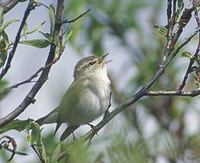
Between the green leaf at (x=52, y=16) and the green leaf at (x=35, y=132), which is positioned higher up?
the green leaf at (x=52, y=16)

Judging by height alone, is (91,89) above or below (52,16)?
below

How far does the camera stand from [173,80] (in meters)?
5.30

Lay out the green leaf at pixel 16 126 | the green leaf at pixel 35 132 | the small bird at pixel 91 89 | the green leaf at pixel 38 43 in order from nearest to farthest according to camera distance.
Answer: the green leaf at pixel 35 132, the green leaf at pixel 16 126, the green leaf at pixel 38 43, the small bird at pixel 91 89

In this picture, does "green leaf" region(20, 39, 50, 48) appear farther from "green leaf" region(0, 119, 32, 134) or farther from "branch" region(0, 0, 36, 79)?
"green leaf" region(0, 119, 32, 134)

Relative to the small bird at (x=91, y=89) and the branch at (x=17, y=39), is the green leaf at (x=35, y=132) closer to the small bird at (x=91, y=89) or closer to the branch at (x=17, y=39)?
the branch at (x=17, y=39)

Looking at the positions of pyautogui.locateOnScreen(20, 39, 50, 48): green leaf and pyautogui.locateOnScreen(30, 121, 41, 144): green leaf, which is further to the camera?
pyautogui.locateOnScreen(20, 39, 50, 48): green leaf

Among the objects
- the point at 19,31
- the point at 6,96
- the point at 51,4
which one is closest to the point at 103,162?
the point at 6,96

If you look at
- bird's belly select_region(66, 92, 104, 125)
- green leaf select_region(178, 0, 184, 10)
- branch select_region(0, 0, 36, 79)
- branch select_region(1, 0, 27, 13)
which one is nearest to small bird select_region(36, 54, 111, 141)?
bird's belly select_region(66, 92, 104, 125)

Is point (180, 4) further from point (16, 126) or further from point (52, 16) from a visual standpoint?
point (16, 126)

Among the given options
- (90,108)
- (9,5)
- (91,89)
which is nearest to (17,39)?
(9,5)

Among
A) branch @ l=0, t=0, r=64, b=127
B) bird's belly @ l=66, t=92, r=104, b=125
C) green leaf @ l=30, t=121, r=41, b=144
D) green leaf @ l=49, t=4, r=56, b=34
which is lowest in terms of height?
bird's belly @ l=66, t=92, r=104, b=125

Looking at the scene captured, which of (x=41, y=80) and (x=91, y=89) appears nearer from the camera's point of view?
(x=41, y=80)

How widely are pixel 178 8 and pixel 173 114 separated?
1865mm

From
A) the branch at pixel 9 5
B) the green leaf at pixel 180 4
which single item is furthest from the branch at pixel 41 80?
the green leaf at pixel 180 4
